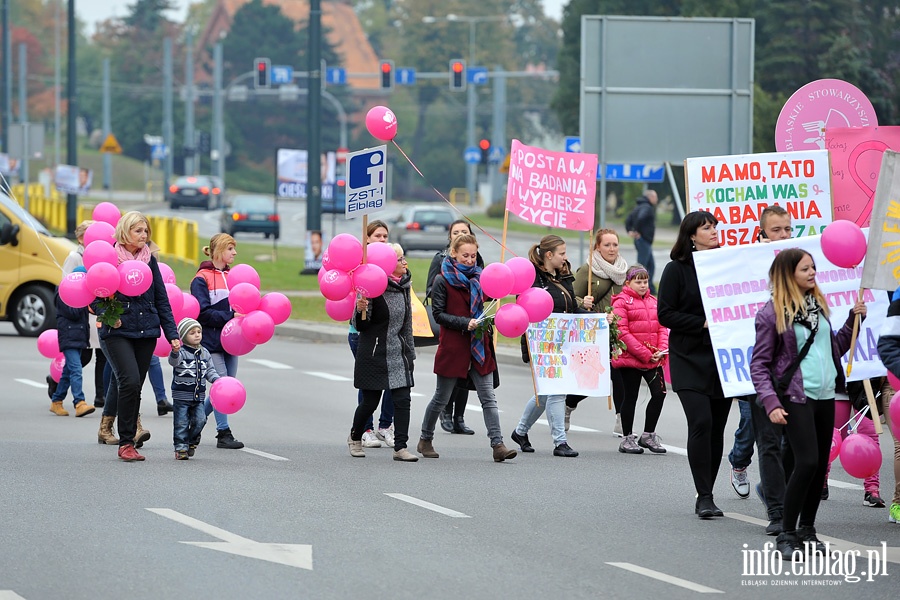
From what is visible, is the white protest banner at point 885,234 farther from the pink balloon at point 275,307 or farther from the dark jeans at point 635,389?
the pink balloon at point 275,307

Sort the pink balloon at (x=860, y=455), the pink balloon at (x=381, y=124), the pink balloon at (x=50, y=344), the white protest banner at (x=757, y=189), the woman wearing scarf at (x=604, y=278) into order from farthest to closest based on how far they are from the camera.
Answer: the pink balloon at (x=50, y=344), the woman wearing scarf at (x=604, y=278), the pink balloon at (x=381, y=124), the white protest banner at (x=757, y=189), the pink balloon at (x=860, y=455)

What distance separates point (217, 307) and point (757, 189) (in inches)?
157

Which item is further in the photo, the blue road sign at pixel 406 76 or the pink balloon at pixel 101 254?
the blue road sign at pixel 406 76

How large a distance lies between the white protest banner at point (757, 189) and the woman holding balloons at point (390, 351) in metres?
2.16

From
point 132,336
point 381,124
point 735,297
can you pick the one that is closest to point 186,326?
point 132,336

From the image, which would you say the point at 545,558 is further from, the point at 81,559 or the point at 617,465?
the point at 617,465

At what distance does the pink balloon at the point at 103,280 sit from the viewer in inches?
436

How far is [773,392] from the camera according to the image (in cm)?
807

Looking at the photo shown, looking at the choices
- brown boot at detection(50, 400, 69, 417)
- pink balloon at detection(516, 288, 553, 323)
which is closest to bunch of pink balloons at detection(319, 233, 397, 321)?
pink balloon at detection(516, 288, 553, 323)

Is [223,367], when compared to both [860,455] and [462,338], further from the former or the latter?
[860,455]

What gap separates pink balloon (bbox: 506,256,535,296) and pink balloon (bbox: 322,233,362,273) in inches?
42.7

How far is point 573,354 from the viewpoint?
12.5 m

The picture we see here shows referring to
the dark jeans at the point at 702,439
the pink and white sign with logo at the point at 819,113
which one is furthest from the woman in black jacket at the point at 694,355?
the pink and white sign with logo at the point at 819,113

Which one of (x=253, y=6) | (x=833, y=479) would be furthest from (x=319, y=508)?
(x=253, y=6)
